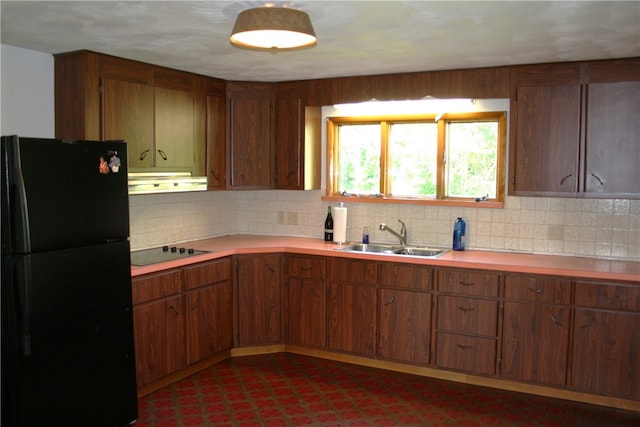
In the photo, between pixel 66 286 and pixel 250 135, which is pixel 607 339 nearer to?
pixel 250 135


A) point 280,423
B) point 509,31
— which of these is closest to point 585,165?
point 509,31

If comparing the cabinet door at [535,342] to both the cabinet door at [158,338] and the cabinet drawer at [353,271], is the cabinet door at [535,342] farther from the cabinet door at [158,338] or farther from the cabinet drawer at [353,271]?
the cabinet door at [158,338]

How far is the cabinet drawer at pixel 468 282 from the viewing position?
3973 millimetres

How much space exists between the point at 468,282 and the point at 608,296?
883 mm

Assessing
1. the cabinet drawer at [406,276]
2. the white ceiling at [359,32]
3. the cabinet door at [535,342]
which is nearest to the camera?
the white ceiling at [359,32]

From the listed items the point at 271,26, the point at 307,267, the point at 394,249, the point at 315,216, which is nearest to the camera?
the point at 271,26

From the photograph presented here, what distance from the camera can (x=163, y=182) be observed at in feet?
13.5

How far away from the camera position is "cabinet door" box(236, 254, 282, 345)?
4695 mm

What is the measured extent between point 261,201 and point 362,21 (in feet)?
9.31

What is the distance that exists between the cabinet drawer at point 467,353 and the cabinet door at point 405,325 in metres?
0.12

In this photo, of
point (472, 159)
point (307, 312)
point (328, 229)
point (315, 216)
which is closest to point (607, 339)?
point (472, 159)

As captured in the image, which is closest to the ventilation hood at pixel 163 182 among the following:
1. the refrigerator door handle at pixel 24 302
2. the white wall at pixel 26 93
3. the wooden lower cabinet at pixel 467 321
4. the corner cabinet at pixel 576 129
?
the white wall at pixel 26 93

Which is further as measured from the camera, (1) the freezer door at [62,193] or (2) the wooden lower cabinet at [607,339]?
(2) the wooden lower cabinet at [607,339]

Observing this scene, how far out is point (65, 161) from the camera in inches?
120
